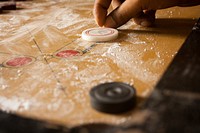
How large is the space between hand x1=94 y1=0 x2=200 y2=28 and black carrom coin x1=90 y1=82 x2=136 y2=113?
801 mm

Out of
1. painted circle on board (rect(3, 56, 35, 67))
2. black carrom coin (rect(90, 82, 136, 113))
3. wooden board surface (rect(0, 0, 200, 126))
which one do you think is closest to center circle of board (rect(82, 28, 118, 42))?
wooden board surface (rect(0, 0, 200, 126))

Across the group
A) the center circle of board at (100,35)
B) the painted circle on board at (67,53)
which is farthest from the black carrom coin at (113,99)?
the center circle of board at (100,35)

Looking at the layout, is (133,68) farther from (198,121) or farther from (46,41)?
(46,41)

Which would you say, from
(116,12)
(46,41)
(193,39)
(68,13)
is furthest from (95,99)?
(68,13)

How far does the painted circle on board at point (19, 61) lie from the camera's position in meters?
1.10

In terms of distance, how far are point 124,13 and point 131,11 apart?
0.14 feet

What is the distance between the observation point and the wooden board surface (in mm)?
753

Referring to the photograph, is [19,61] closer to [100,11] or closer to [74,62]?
[74,62]

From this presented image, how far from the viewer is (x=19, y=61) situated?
3.73 feet

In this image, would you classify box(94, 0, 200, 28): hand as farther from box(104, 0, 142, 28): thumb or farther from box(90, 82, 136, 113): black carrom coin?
box(90, 82, 136, 113): black carrom coin

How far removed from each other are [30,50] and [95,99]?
2.23 ft

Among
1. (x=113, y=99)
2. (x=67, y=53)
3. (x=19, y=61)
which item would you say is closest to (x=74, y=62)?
(x=67, y=53)

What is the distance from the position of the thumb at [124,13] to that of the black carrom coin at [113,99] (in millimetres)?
800

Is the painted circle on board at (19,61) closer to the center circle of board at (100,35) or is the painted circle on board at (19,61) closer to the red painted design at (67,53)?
the red painted design at (67,53)
